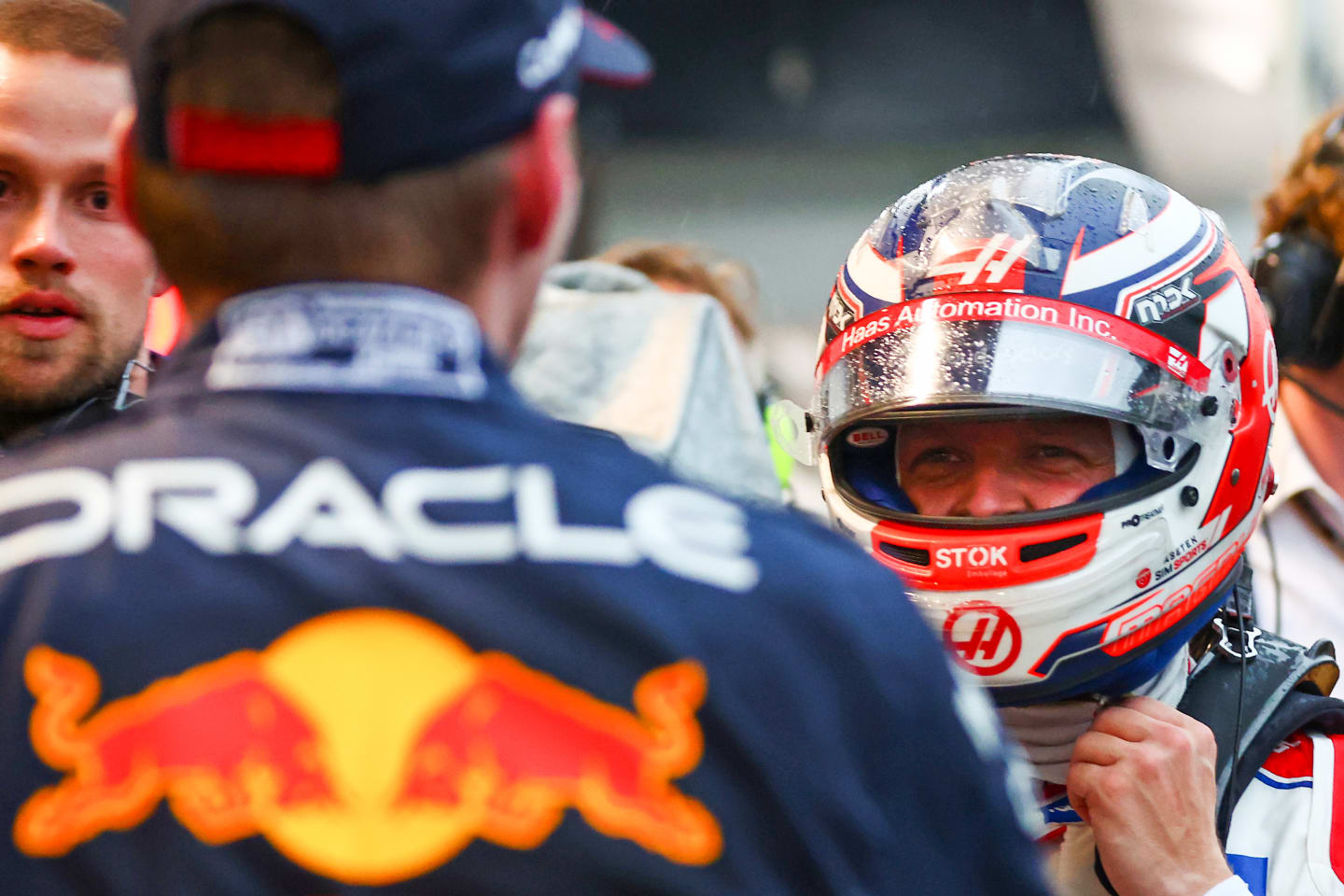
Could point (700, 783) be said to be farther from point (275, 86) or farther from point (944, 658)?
point (275, 86)

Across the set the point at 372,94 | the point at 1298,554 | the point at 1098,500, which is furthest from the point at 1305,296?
the point at 372,94

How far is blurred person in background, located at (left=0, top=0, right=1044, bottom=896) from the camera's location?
961 millimetres

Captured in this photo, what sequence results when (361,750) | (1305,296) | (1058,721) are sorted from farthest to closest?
1. (1305,296)
2. (1058,721)
3. (361,750)

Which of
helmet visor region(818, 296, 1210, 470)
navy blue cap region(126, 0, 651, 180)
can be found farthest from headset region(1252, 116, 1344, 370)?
navy blue cap region(126, 0, 651, 180)

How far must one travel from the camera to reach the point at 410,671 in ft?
3.18

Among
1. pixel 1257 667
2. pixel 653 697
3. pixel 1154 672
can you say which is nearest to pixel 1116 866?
pixel 1154 672

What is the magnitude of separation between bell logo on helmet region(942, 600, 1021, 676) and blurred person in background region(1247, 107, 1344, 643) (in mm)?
1397

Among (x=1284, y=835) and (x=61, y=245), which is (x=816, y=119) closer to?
(x=61, y=245)

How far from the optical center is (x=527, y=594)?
0.98m

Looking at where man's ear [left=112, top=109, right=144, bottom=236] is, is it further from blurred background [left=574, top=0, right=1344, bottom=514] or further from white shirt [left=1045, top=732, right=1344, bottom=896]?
blurred background [left=574, top=0, right=1344, bottom=514]

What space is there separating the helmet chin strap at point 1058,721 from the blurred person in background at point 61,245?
1.45 meters

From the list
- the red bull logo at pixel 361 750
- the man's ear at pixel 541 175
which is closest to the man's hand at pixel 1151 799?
the red bull logo at pixel 361 750

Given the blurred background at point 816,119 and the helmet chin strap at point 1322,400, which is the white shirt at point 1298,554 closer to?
the helmet chin strap at point 1322,400

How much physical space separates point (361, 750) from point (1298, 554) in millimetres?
2853
